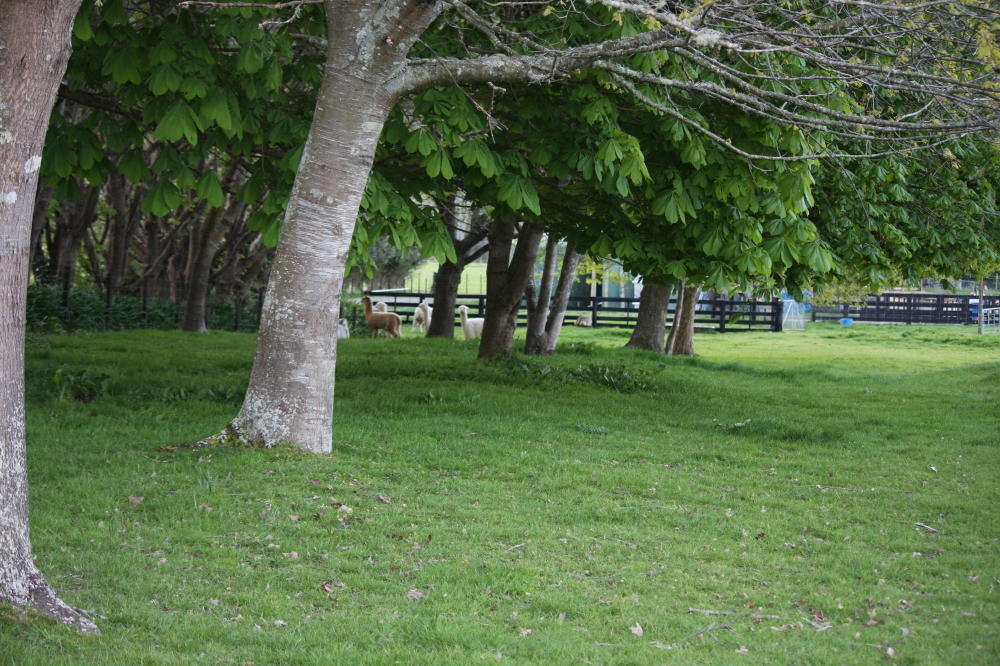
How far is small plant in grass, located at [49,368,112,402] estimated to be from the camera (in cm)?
961

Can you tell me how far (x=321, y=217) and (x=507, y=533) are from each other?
10.5 feet

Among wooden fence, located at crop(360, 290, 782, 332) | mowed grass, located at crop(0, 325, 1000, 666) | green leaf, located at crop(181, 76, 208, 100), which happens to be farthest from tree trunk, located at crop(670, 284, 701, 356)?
green leaf, located at crop(181, 76, 208, 100)

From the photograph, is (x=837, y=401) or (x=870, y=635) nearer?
(x=870, y=635)

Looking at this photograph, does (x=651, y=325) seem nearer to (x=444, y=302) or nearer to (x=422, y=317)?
(x=444, y=302)

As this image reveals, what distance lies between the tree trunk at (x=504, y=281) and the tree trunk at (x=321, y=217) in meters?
7.58

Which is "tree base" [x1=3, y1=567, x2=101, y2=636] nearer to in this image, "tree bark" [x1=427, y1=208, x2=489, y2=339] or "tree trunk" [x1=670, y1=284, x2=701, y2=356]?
"tree bark" [x1=427, y1=208, x2=489, y2=339]

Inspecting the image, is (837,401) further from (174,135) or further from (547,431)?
(174,135)

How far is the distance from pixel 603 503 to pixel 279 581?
9.54 ft

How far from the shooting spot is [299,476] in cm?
688

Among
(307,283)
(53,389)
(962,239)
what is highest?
(962,239)

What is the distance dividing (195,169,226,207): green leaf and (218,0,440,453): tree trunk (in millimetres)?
1084

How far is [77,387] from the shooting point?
973 centimetres

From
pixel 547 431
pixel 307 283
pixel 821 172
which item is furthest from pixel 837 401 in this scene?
pixel 307 283

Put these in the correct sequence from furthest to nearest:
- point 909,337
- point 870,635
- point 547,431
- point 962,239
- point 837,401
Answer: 1. point 909,337
2. point 837,401
3. point 962,239
4. point 547,431
5. point 870,635
